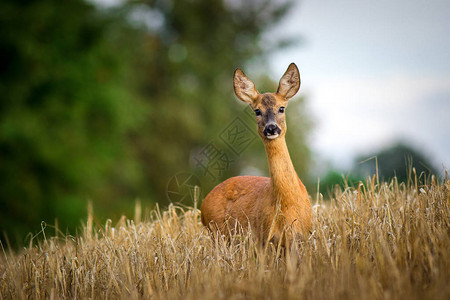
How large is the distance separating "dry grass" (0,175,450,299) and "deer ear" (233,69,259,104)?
1296 mm

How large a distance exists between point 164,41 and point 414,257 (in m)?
18.5

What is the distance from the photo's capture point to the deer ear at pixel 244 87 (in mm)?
4332

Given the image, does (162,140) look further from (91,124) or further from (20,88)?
(20,88)

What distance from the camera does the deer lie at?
3748 mm

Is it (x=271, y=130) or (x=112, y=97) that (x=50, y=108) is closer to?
(x=112, y=97)

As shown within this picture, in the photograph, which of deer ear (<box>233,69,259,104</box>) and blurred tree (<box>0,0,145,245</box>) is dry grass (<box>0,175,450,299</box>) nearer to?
deer ear (<box>233,69,259,104</box>)

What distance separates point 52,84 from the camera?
532 inches

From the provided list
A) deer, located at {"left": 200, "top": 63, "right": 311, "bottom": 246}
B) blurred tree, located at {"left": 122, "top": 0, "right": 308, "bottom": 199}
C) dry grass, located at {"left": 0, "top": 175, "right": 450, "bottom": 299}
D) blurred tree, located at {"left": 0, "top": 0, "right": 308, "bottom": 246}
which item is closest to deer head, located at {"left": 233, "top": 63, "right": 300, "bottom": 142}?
deer, located at {"left": 200, "top": 63, "right": 311, "bottom": 246}

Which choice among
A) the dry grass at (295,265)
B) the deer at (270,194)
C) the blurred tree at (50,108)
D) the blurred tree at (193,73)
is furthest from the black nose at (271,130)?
the blurred tree at (193,73)

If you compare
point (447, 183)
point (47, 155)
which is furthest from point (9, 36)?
point (447, 183)

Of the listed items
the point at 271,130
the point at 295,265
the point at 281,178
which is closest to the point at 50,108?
the point at 271,130

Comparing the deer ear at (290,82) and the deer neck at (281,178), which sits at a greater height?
the deer ear at (290,82)

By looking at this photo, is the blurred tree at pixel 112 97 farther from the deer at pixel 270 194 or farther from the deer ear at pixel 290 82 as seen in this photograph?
the deer ear at pixel 290 82

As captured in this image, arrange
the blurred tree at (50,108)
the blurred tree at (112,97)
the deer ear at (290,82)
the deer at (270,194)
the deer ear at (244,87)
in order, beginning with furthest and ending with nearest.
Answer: the blurred tree at (112,97), the blurred tree at (50,108), the deer ear at (244,87), the deer ear at (290,82), the deer at (270,194)
